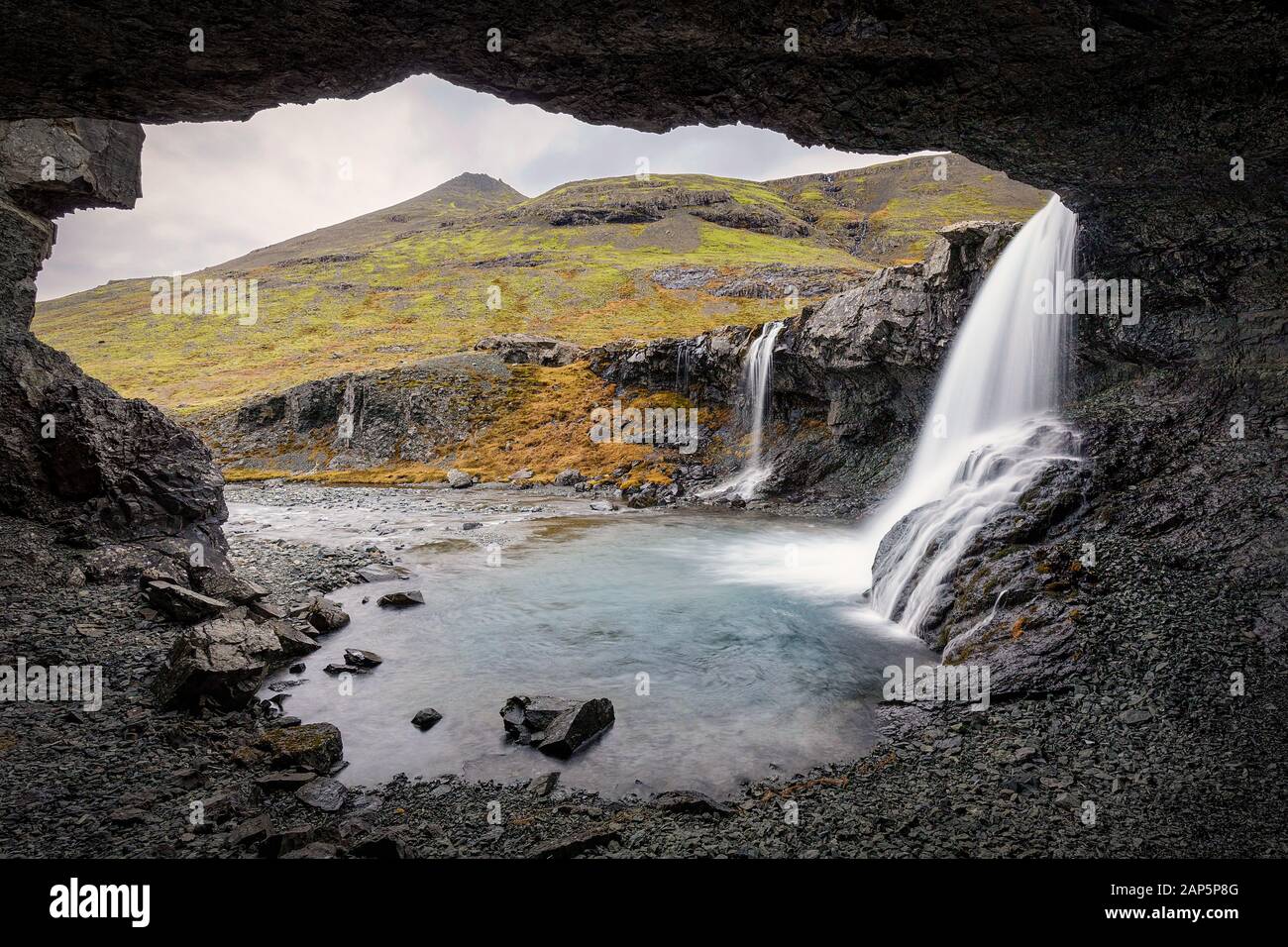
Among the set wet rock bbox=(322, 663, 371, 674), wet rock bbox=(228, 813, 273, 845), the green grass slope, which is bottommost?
wet rock bbox=(322, 663, 371, 674)

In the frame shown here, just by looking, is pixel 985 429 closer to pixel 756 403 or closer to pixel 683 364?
pixel 756 403

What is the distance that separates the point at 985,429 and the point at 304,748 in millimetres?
21658

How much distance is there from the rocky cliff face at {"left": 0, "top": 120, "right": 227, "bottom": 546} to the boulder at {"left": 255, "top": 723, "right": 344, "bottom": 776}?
7.45 metres

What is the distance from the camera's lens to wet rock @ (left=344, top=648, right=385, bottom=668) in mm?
11781

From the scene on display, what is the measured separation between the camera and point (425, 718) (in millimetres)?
9656

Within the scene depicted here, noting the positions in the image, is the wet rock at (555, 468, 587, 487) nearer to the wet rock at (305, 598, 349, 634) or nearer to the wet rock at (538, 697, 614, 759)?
the wet rock at (305, 598, 349, 634)

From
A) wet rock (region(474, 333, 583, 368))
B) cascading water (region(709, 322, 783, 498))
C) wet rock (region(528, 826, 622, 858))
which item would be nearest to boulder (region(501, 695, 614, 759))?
wet rock (region(528, 826, 622, 858))

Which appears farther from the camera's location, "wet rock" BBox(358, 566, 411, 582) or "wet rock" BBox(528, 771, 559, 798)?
"wet rock" BBox(358, 566, 411, 582)

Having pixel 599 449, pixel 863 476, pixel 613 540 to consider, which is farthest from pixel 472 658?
pixel 599 449

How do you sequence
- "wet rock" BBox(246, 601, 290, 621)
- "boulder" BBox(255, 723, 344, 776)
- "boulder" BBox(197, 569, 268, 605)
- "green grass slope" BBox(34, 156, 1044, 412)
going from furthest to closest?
"green grass slope" BBox(34, 156, 1044, 412), "boulder" BBox(197, 569, 268, 605), "wet rock" BBox(246, 601, 290, 621), "boulder" BBox(255, 723, 344, 776)

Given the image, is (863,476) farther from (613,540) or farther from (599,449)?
(599,449)

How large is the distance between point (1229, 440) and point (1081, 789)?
28.4 ft

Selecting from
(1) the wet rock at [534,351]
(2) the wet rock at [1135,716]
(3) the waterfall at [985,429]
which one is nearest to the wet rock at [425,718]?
(3) the waterfall at [985,429]

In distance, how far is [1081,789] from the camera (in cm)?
674
